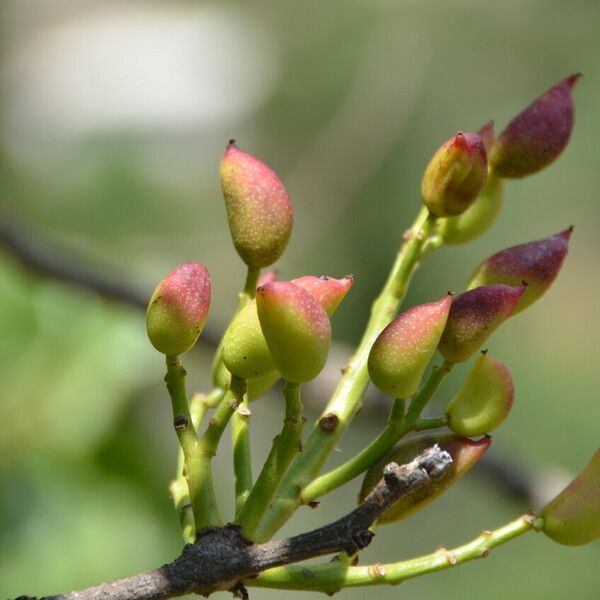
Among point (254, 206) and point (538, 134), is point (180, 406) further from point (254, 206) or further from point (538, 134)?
point (538, 134)

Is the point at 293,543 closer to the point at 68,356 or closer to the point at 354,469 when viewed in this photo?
the point at 354,469

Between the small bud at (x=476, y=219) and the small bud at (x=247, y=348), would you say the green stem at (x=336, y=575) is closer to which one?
the small bud at (x=247, y=348)

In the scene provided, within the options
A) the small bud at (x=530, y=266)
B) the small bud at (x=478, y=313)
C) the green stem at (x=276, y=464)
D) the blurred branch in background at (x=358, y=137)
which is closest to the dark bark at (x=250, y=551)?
the green stem at (x=276, y=464)

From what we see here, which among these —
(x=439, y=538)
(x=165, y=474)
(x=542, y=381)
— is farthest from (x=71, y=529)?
(x=542, y=381)

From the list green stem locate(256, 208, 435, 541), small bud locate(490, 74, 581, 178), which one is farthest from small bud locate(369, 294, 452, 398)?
small bud locate(490, 74, 581, 178)

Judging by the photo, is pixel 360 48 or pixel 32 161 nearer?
Answer: pixel 32 161

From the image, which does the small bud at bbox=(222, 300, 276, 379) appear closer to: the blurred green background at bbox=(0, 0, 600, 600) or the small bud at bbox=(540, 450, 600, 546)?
the small bud at bbox=(540, 450, 600, 546)
